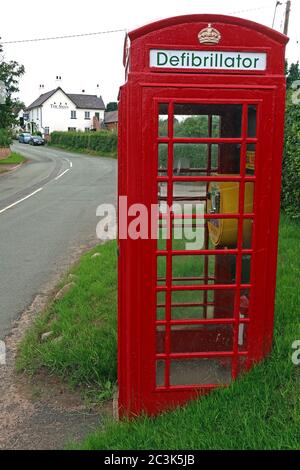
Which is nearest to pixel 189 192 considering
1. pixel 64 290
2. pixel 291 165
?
pixel 64 290

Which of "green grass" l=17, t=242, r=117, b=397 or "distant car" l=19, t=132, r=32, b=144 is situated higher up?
"distant car" l=19, t=132, r=32, b=144

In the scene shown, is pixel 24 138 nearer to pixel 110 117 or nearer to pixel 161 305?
pixel 110 117

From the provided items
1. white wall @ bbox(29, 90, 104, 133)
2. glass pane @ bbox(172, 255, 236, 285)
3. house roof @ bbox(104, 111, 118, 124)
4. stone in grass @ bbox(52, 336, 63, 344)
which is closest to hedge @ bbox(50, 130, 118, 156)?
house roof @ bbox(104, 111, 118, 124)

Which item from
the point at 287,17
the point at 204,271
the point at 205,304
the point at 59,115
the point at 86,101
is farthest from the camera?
the point at 86,101

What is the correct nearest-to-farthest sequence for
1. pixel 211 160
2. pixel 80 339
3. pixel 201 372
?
1. pixel 201 372
2. pixel 211 160
3. pixel 80 339

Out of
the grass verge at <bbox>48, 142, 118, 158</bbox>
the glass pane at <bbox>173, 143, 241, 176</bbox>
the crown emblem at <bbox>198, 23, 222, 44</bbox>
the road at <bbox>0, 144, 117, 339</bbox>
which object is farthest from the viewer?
the grass verge at <bbox>48, 142, 118, 158</bbox>

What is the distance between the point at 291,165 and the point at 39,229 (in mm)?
5648

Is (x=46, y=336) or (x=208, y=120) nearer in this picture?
(x=208, y=120)

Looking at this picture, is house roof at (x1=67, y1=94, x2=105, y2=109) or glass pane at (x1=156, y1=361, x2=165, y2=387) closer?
glass pane at (x1=156, y1=361, x2=165, y2=387)

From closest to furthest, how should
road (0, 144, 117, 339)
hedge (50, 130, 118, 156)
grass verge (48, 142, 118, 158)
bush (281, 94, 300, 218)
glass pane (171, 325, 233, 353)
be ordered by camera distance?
1. glass pane (171, 325, 233, 353)
2. road (0, 144, 117, 339)
3. bush (281, 94, 300, 218)
4. grass verge (48, 142, 118, 158)
5. hedge (50, 130, 118, 156)

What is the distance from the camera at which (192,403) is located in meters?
3.17

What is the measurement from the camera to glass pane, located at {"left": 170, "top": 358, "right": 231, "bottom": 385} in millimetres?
3365

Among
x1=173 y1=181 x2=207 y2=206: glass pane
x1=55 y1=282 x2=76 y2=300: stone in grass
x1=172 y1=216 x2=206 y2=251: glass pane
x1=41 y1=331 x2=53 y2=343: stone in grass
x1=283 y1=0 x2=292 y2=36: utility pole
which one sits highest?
x1=283 y1=0 x2=292 y2=36: utility pole

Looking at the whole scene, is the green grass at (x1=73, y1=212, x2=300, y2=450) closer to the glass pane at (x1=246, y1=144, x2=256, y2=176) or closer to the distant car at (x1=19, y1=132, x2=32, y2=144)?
the glass pane at (x1=246, y1=144, x2=256, y2=176)
